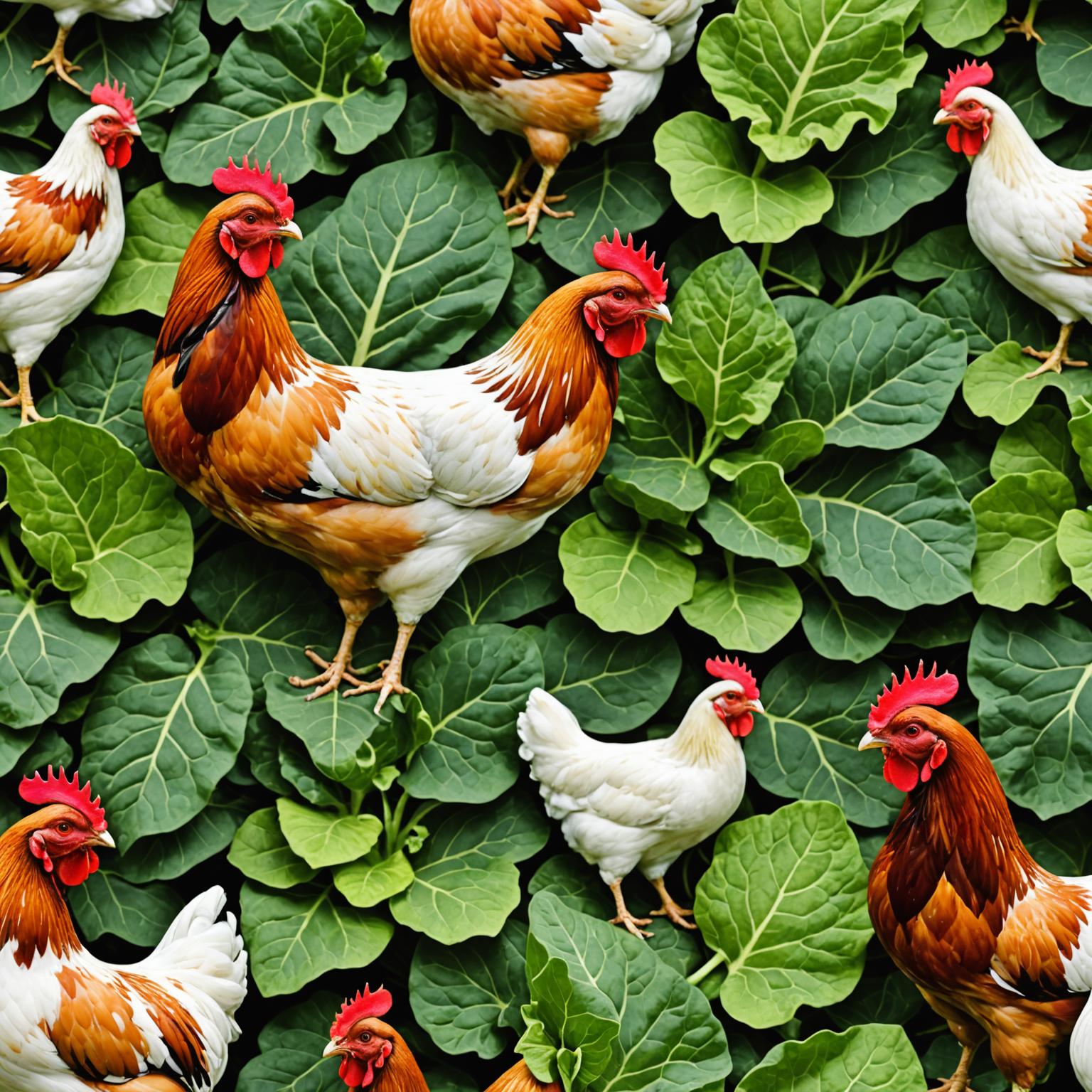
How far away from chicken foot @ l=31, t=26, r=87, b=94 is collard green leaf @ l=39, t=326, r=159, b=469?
31 centimetres

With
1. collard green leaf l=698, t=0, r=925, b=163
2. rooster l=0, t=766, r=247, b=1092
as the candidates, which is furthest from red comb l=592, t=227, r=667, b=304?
rooster l=0, t=766, r=247, b=1092

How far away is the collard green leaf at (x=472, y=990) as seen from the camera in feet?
5.42

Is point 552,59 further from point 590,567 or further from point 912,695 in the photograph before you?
point 912,695

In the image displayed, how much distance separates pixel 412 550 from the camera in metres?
1.57

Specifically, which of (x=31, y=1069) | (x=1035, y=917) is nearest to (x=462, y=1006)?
(x=31, y=1069)

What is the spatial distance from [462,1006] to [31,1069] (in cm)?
50

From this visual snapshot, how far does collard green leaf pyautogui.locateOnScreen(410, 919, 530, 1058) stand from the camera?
5.42 feet

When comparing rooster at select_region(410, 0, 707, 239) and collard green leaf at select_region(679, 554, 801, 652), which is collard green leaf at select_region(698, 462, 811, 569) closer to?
collard green leaf at select_region(679, 554, 801, 652)

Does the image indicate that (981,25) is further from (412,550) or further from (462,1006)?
(462,1006)

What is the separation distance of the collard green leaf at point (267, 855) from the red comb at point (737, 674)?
54cm

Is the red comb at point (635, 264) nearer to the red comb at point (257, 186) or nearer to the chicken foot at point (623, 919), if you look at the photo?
the red comb at point (257, 186)

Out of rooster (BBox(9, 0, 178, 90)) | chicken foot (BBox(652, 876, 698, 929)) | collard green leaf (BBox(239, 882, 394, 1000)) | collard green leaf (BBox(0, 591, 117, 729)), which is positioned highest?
rooster (BBox(9, 0, 178, 90))

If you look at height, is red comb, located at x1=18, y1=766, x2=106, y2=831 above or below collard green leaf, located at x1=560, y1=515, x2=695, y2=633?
below

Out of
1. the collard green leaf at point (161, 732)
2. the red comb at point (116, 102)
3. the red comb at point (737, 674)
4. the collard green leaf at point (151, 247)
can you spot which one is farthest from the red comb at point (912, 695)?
the red comb at point (116, 102)
